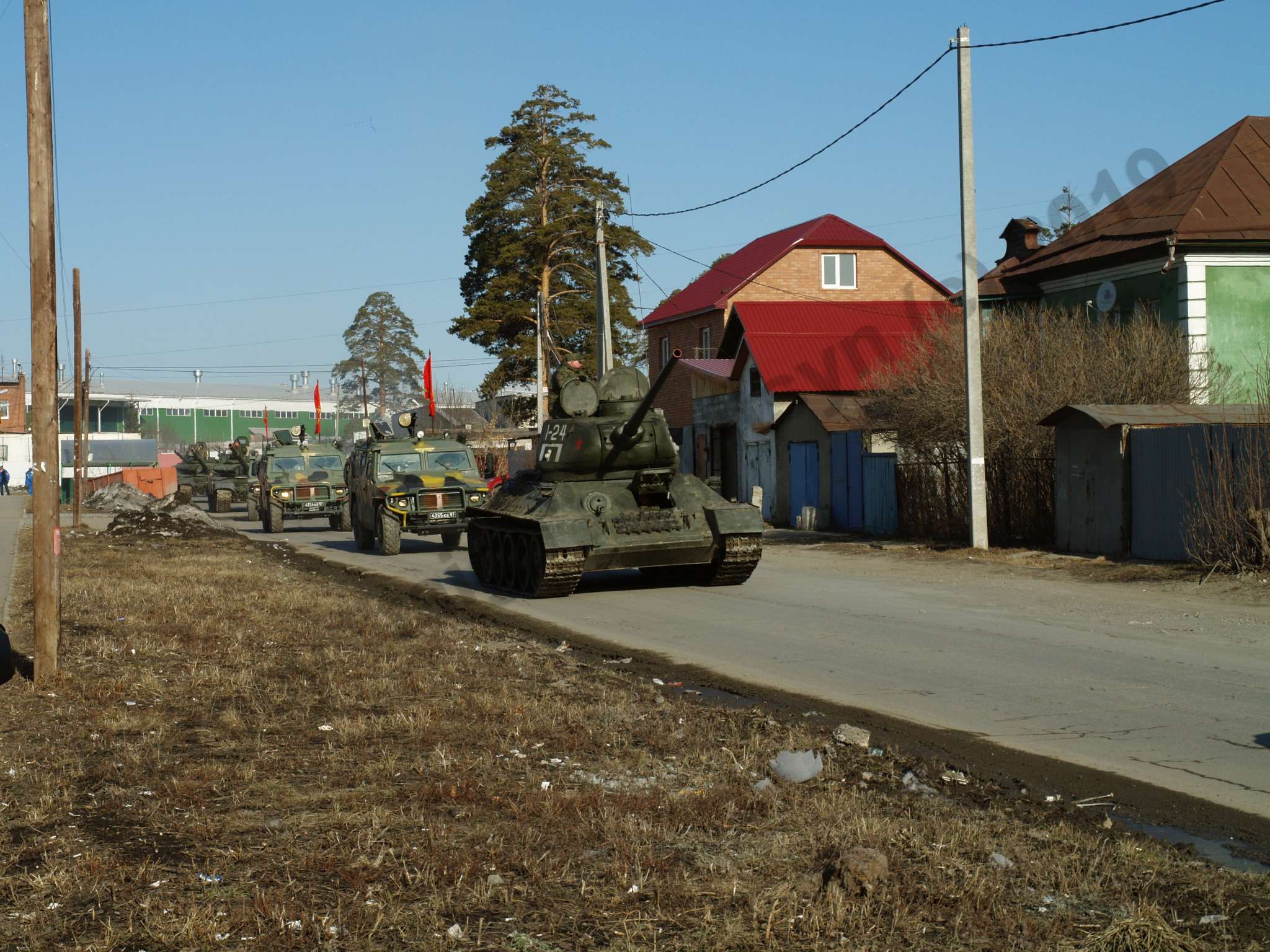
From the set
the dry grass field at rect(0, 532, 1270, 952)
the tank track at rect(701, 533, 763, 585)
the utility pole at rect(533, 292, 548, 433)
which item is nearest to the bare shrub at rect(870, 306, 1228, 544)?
the tank track at rect(701, 533, 763, 585)

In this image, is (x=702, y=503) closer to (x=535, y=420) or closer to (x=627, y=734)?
(x=627, y=734)

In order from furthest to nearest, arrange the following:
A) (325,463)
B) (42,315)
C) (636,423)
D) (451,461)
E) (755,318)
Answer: (755,318) → (325,463) → (451,461) → (636,423) → (42,315)

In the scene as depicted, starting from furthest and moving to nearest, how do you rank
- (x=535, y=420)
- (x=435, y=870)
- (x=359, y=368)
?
(x=359, y=368) < (x=535, y=420) < (x=435, y=870)

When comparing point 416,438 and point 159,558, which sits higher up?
point 416,438

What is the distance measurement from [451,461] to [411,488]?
1968 millimetres

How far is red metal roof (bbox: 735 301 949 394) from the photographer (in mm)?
33531

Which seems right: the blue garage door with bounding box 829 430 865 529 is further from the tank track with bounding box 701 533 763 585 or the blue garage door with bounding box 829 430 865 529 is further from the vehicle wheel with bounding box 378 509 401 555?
the tank track with bounding box 701 533 763 585

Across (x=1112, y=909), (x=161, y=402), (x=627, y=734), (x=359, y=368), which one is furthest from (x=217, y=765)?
(x=161, y=402)

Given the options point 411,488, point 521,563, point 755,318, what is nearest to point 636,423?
point 521,563

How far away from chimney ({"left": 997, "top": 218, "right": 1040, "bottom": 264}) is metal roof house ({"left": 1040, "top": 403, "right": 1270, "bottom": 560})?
736 inches

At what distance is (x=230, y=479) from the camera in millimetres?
49000

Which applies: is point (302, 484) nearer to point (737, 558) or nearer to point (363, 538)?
point (363, 538)

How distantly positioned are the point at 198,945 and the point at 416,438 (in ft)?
72.0

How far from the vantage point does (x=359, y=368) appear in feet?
353
